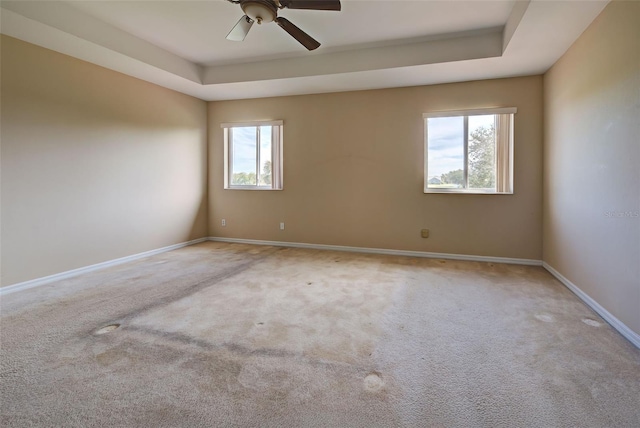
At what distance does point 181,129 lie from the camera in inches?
208

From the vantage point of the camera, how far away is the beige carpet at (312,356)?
1.52 metres

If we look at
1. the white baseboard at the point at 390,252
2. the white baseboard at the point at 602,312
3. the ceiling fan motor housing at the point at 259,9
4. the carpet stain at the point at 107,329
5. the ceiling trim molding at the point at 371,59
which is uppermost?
the ceiling trim molding at the point at 371,59

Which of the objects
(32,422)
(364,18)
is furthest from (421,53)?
(32,422)

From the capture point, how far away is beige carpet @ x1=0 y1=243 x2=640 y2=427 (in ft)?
4.98

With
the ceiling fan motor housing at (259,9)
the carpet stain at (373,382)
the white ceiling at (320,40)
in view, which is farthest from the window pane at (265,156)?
the carpet stain at (373,382)

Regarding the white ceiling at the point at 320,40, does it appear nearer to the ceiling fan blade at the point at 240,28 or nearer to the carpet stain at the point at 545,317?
the ceiling fan blade at the point at 240,28

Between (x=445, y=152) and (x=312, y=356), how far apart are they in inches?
146

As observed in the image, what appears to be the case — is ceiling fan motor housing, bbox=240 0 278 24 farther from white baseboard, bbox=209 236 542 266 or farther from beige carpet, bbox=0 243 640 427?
white baseboard, bbox=209 236 542 266

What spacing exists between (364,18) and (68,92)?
3.45 meters

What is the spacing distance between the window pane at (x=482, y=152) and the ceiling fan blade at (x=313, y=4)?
291 centimetres

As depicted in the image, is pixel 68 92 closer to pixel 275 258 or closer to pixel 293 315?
pixel 275 258

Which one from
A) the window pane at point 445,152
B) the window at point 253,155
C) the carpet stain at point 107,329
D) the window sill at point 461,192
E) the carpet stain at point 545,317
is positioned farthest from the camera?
the window at point 253,155

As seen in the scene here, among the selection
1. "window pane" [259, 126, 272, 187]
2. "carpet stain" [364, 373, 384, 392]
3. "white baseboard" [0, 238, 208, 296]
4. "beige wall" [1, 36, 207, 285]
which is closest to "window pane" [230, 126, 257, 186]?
"window pane" [259, 126, 272, 187]

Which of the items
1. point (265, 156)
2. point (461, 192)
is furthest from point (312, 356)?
point (265, 156)
